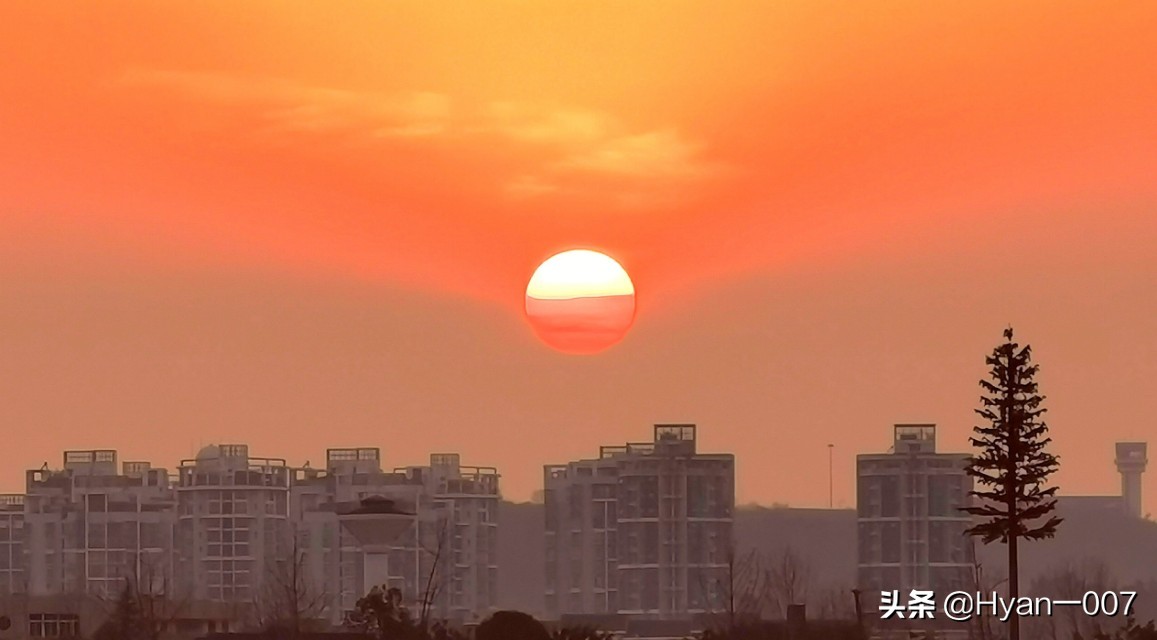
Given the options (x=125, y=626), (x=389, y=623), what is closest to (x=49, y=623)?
(x=125, y=626)

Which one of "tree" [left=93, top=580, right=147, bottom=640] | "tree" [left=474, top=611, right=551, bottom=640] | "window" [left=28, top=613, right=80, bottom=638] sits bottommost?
"window" [left=28, top=613, right=80, bottom=638]

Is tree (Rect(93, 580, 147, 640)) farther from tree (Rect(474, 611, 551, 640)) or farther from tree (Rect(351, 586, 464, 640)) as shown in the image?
tree (Rect(474, 611, 551, 640))

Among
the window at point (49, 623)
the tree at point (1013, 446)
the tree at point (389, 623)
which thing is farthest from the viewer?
the window at point (49, 623)

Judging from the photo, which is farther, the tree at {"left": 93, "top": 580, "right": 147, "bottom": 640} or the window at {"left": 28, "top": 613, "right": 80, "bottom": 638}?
the window at {"left": 28, "top": 613, "right": 80, "bottom": 638}

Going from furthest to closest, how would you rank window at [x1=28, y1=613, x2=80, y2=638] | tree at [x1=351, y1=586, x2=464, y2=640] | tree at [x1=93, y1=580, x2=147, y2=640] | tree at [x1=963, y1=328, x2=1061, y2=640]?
window at [x1=28, y1=613, x2=80, y2=638] < tree at [x1=93, y1=580, x2=147, y2=640] < tree at [x1=351, y1=586, x2=464, y2=640] < tree at [x1=963, y1=328, x2=1061, y2=640]

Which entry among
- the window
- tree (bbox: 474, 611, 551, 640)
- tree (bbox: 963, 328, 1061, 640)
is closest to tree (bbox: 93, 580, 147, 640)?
the window

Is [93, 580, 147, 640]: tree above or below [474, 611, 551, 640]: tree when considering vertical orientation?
below

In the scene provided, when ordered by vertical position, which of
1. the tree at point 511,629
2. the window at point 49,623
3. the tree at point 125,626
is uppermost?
the tree at point 511,629

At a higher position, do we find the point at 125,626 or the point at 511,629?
the point at 511,629

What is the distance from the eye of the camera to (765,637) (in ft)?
463

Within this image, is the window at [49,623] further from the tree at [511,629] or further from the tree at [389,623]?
the tree at [511,629]

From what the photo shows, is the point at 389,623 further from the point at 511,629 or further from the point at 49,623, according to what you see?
the point at 49,623

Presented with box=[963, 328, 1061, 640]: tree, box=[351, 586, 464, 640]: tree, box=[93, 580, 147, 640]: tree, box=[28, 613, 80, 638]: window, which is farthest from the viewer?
box=[28, 613, 80, 638]: window

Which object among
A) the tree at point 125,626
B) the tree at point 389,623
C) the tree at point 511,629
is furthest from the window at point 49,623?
the tree at point 511,629
